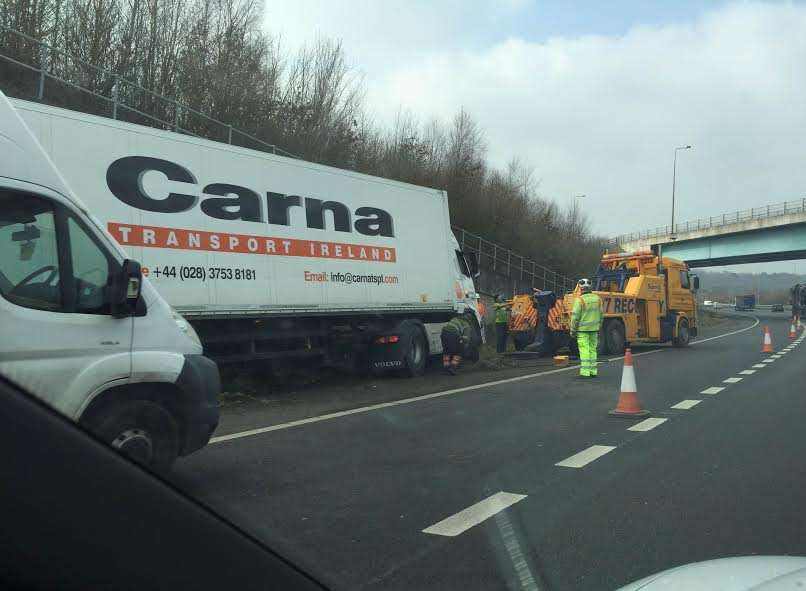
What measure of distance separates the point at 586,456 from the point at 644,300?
16.4 meters

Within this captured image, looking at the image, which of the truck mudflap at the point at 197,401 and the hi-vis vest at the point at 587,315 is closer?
the truck mudflap at the point at 197,401

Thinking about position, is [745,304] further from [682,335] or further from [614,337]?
[614,337]

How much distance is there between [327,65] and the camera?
86.2ft

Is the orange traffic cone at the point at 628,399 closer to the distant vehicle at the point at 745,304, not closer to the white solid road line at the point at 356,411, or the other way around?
the white solid road line at the point at 356,411

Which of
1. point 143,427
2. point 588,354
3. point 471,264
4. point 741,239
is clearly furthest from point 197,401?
point 741,239

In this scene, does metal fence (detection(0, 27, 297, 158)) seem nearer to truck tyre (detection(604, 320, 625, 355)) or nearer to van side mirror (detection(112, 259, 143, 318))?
truck tyre (detection(604, 320, 625, 355))

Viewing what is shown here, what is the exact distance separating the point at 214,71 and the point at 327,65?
5647 mm

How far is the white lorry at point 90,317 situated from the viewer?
152 inches

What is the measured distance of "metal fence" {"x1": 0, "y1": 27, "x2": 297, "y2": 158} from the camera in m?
15.3

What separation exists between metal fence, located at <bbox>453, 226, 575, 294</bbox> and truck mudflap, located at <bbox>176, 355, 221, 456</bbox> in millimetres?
27090

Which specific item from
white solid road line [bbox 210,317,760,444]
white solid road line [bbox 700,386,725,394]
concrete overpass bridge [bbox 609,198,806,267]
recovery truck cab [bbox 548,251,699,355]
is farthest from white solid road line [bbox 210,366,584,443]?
concrete overpass bridge [bbox 609,198,806,267]

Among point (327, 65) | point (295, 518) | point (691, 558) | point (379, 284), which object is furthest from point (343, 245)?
point (327, 65)

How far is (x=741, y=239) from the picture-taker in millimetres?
55281

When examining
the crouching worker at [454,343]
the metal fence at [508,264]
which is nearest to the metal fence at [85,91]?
the crouching worker at [454,343]
